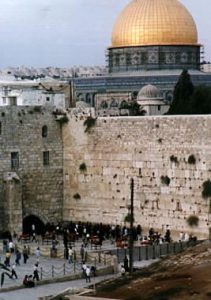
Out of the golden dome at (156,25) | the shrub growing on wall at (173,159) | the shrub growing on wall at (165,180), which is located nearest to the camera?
the shrub growing on wall at (173,159)

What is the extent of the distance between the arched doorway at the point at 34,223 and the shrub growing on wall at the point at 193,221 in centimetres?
695

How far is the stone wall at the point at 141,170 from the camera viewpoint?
3662cm

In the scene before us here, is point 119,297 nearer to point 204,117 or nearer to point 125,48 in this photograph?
point 204,117

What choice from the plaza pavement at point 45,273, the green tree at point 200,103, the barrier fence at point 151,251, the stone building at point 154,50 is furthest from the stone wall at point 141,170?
the stone building at point 154,50

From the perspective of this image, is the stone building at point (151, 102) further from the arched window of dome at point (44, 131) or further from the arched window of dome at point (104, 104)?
the arched window of dome at point (44, 131)

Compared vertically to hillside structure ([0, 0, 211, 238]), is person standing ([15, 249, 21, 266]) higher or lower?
lower

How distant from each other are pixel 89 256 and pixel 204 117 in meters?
6.54

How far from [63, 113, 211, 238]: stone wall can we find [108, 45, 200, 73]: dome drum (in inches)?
1078

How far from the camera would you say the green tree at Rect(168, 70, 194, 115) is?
4569 centimetres

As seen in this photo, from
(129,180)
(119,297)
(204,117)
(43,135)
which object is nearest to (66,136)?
(43,135)

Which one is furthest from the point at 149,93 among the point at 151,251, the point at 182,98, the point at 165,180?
the point at 151,251

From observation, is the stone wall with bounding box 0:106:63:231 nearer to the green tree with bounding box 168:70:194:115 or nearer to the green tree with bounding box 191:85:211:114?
the green tree with bounding box 168:70:194:115

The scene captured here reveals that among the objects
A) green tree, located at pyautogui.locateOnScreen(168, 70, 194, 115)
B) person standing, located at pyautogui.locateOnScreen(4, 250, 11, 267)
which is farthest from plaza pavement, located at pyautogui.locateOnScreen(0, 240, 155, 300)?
green tree, located at pyautogui.locateOnScreen(168, 70, 194, 115)

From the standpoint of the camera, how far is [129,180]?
39000 millimetres
